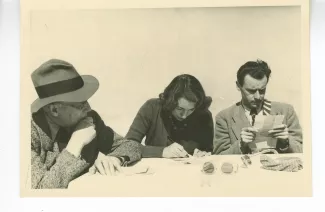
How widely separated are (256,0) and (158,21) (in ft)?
0.45

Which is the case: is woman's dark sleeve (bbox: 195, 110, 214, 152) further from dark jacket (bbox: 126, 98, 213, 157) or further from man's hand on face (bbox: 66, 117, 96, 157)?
man's hand on face (bbox: 66, 117, 96, 157)

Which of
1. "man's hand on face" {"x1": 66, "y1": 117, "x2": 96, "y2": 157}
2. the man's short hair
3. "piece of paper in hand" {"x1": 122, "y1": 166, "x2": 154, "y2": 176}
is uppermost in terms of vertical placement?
the man's short hair

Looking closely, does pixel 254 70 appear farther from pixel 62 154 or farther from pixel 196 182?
pixel 62 154

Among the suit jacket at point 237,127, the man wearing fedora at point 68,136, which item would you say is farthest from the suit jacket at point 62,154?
the suit jacket at point 237,127

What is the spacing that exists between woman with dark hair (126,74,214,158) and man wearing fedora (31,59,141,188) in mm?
32

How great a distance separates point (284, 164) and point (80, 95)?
11.5 inches

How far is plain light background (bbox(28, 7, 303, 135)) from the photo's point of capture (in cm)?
57

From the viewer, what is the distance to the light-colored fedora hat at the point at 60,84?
58 centimetres

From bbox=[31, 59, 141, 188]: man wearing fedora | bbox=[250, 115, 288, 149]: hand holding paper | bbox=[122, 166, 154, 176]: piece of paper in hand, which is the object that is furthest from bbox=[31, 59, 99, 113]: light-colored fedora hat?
bbox=[250, 115, 288, 149]: hand holding paper

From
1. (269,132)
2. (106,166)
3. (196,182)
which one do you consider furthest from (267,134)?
(106,166)

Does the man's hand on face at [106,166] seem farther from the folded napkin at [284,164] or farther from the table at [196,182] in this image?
the folded napkin at [284,164]

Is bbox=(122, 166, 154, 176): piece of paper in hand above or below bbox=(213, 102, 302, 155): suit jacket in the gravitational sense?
below
